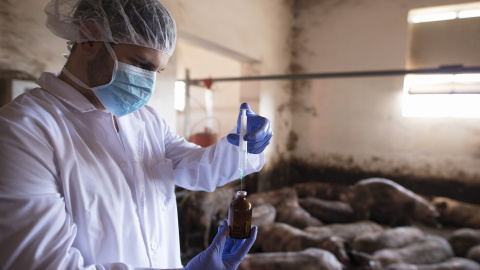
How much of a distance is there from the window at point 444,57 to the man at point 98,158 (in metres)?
4.32

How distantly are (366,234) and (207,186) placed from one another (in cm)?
231

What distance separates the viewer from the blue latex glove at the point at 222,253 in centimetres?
94

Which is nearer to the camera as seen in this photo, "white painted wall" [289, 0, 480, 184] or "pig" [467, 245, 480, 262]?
"pig" [467, 245, 480, 262]

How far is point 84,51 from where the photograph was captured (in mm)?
1006

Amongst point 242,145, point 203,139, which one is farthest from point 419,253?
point 242,145

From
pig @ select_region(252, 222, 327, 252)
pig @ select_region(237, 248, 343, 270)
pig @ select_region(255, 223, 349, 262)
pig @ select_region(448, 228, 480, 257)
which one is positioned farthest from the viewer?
Answer: pig @ select_region(448, 228, 480, 257)

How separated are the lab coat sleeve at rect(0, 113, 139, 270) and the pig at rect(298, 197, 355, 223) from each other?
3.48m

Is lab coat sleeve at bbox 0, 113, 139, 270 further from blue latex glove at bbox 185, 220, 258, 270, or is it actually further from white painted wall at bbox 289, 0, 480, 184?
white painted wall at bbox 289, 0, 480, 184

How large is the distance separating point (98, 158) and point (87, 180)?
10cm

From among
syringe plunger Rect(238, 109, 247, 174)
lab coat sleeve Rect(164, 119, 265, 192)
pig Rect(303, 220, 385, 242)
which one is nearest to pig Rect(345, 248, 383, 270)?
pig Rect(303, 220, 385, 242)

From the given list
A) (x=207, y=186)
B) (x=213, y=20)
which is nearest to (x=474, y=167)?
(x=213, y=20)

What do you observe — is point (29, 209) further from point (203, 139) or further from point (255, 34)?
point (255, 34)

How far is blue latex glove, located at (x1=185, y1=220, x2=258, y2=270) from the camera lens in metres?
0.94

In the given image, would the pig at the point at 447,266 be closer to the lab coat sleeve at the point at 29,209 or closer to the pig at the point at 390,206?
the pig at the point at 390,206
